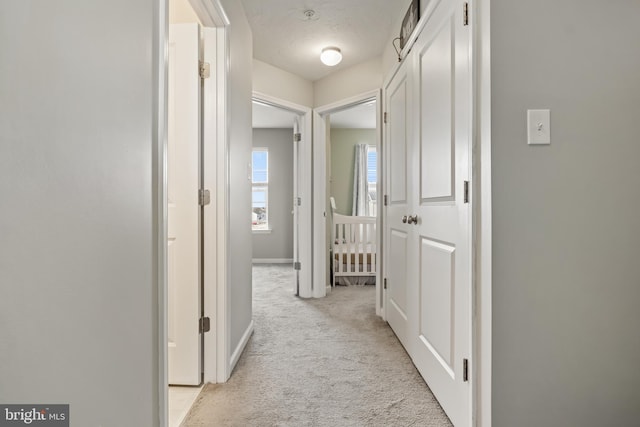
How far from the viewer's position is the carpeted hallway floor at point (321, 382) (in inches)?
61.2

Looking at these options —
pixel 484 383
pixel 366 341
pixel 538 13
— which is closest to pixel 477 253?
pixel 484 383

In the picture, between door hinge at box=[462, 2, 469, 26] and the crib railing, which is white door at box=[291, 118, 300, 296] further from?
door hinge at box=[462, 2, 469, 26]

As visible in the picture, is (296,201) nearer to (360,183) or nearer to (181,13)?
(181,13)

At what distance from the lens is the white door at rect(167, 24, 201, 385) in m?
1.85

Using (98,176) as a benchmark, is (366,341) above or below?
below

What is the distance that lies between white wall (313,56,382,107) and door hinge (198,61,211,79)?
1776mm

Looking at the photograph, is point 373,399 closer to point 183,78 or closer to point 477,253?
point 477,253

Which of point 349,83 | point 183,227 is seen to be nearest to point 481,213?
point 183,227

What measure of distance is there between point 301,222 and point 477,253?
2.69 metres

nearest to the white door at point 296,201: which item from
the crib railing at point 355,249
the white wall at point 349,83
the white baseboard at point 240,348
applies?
the white wall at point 349,83

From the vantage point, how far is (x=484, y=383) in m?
1.23

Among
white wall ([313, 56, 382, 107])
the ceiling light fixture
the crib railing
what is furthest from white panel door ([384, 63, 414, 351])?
the crib railing

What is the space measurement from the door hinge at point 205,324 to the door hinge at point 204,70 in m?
1.33

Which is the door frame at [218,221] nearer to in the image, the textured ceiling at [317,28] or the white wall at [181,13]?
the white wall at [181,13]
